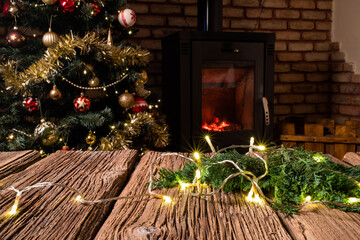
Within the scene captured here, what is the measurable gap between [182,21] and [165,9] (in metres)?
0.16

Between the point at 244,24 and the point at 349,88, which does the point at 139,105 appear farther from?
the point at 349,88

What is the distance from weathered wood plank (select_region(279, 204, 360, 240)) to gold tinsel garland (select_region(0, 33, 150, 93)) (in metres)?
1.53

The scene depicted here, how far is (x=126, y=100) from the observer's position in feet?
6.19

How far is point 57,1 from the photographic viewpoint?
1804 millimetres

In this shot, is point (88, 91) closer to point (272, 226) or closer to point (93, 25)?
point (93, 25)

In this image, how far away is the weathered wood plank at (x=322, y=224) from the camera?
1.27ft

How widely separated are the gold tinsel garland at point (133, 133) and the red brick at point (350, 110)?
5.24ft

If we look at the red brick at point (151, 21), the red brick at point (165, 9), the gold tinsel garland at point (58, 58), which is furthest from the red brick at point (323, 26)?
the gold tinsel garland at point (58, 58)

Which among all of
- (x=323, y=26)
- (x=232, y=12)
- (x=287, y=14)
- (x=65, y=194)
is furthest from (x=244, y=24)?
(x=65, y=194)

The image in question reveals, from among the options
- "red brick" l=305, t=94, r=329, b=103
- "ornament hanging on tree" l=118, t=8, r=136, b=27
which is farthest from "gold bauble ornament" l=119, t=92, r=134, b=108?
"red brick" l=305, t=94, r=329, b=103

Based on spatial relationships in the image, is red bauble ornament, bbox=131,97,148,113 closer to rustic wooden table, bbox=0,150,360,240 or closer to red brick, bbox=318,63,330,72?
rustic wooden table, bbox=0,150,360,240

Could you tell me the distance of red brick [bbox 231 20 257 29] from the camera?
2.71 m

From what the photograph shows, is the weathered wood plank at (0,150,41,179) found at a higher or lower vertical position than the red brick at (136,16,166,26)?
lower

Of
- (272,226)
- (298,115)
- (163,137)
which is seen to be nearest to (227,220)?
(272,226)
